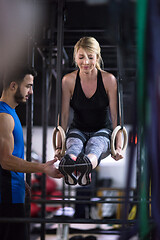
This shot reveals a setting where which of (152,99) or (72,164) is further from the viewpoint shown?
(72,164)

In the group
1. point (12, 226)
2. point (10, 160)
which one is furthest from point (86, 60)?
point (12, 226)

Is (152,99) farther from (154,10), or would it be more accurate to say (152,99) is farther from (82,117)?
(82,117)

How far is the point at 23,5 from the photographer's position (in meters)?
1.43

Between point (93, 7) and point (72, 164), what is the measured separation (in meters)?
0.61

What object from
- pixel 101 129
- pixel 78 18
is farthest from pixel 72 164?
pixel 78 18

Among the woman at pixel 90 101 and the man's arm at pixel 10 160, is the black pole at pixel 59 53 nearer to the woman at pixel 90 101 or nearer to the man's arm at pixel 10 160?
the woman at pixel 90 101

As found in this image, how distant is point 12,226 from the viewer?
5.09 ft

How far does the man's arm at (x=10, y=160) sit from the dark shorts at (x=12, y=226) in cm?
24

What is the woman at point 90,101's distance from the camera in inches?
58.7

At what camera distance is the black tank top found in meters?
1.57

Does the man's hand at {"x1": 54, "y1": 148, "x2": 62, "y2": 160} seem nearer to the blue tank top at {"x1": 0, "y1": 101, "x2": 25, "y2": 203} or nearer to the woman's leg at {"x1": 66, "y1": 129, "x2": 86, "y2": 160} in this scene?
the woman's leg at {"x1": 66, "y1": 129, "x2": 86, "y2": 160}

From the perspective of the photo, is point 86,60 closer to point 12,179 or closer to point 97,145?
point 97,145

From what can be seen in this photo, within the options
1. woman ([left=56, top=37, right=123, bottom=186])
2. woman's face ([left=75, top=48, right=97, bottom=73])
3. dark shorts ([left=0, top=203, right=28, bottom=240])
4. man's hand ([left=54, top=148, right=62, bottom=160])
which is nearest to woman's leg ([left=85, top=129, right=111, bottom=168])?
woman ([left=56, top=37, right=123, bottom=186])

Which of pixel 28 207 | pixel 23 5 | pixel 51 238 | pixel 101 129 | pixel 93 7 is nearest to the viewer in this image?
pixel 93 7
